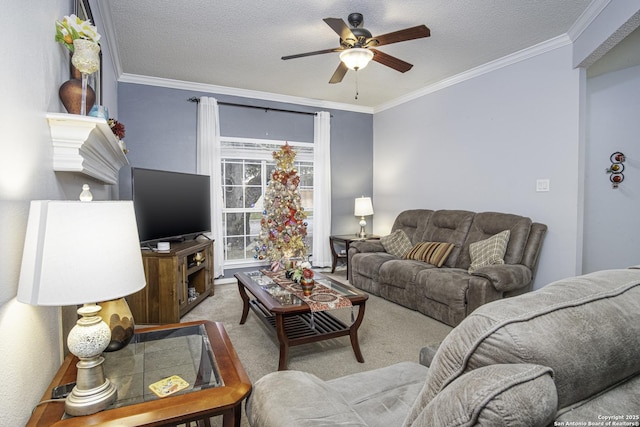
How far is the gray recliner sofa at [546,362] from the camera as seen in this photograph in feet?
1.77

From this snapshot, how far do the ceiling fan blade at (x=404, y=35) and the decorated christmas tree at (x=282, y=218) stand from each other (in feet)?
6.33

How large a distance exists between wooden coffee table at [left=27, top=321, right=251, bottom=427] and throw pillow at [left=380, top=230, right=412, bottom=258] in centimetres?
320

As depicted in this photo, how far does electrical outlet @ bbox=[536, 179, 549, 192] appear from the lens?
11.2 ft

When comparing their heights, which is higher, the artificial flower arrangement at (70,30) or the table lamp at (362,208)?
the artificial flower arrangement at (70,30)

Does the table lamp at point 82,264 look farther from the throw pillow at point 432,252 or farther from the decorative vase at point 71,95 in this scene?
the throw pillow at point 432,252

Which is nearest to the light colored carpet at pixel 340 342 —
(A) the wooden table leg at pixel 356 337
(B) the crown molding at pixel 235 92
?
(A) the wooden table leg at pixel 356 337

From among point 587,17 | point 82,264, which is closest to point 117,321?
point 82,264

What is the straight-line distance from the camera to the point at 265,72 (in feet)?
13.6

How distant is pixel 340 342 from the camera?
9.49 ft

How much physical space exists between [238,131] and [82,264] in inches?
166

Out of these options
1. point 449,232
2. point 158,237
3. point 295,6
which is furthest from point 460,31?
point 158,237

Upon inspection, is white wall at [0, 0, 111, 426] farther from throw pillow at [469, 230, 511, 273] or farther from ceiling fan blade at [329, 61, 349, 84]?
throw pillow at [469, 230, 511, 273]

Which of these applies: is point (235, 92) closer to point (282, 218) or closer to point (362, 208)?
point (282, 218)

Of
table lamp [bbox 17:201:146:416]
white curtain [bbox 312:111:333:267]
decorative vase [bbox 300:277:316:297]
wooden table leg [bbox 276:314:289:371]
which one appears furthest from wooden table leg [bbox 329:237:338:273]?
table lamp [bbox 17:201:146:416]
